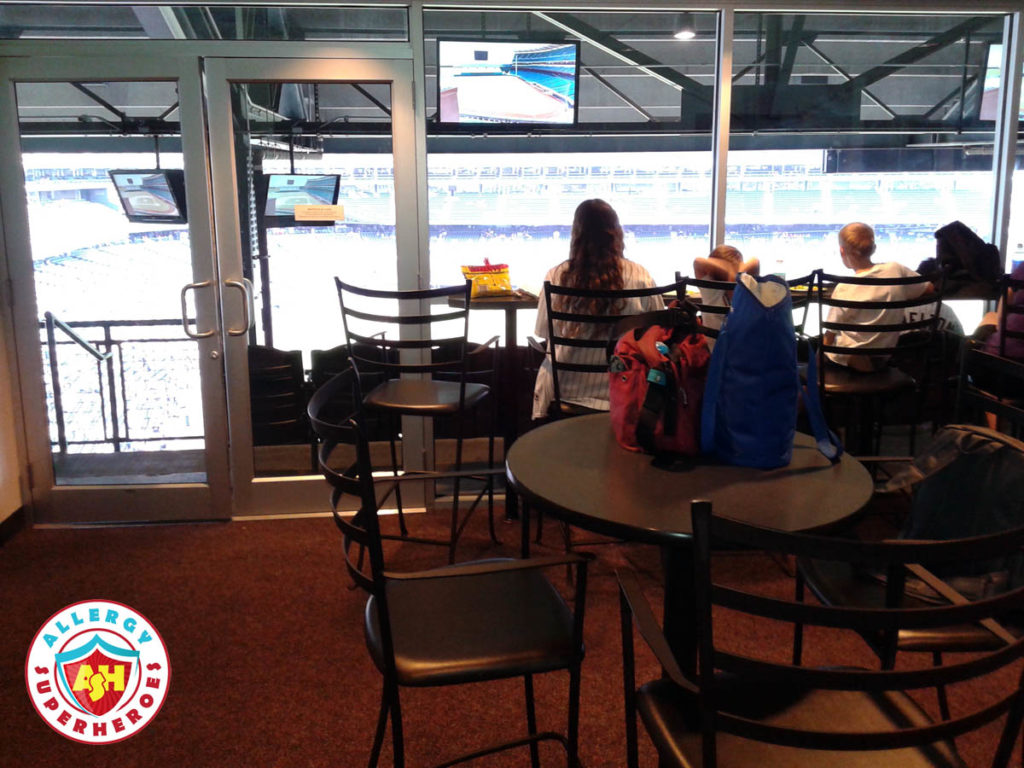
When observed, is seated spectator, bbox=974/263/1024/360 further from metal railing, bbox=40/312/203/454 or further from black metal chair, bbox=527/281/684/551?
metal railing, bbox=40/312/203/454

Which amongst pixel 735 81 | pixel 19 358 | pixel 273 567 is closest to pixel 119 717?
pixel 273 567

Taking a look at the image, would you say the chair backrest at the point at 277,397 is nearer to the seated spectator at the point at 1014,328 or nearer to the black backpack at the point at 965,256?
the seated spectator at the point at 1014,328

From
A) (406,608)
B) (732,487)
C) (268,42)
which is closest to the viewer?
(732,487)

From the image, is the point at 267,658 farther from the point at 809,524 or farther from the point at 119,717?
the point at 809,524

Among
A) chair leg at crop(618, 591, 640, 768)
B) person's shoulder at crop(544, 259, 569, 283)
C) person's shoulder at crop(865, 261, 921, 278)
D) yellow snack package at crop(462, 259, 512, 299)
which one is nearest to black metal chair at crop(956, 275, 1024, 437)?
person's shoulder at crop(865, 261, 921, 278)

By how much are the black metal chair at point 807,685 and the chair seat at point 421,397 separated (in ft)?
5.63

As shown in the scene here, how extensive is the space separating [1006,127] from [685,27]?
172cm

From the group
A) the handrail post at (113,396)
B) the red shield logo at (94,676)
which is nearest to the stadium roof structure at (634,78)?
the handrail post at (113,396)

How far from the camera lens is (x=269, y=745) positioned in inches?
79.7

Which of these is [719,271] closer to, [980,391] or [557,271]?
[557,271]

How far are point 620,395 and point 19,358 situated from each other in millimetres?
2902

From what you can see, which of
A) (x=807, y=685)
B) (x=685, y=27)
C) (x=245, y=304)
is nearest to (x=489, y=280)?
(x=245, y=304)

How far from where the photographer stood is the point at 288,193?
3.54 metres

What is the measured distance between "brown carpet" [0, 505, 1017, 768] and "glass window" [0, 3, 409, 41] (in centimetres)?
209
